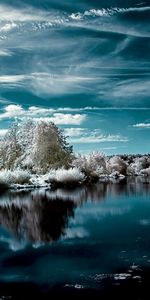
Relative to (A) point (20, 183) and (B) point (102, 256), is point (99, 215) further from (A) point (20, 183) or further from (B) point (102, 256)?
(A) point (20, 183)

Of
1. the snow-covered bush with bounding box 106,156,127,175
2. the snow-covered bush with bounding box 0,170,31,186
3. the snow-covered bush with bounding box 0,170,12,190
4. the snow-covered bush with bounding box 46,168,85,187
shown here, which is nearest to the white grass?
the snow-covered bush with bounding box 46,168,85,187

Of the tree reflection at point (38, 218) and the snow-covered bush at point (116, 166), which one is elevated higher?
the snow-covered bush at point (116, 166)

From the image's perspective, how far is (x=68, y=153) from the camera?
56438mm

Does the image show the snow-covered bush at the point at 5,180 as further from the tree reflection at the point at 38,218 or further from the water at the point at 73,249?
the water at the point at 73,249

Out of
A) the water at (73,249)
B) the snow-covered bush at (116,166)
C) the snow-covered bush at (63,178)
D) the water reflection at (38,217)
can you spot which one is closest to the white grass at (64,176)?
the snow-covered bush at (63,178)

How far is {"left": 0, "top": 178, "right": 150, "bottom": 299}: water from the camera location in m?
9.77

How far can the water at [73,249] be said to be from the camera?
385 inches

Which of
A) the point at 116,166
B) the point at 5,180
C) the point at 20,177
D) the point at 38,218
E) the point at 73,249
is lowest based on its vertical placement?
the point at 73,249

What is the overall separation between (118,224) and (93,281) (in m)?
8.42

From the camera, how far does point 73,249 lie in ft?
43.5

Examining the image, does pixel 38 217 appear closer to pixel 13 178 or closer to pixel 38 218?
pixel 38 218

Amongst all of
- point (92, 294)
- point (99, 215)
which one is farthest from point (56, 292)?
point (99, 215)

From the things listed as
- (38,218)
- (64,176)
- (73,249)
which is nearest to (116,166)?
(64,176)

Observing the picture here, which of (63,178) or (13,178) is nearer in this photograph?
(13,178)
